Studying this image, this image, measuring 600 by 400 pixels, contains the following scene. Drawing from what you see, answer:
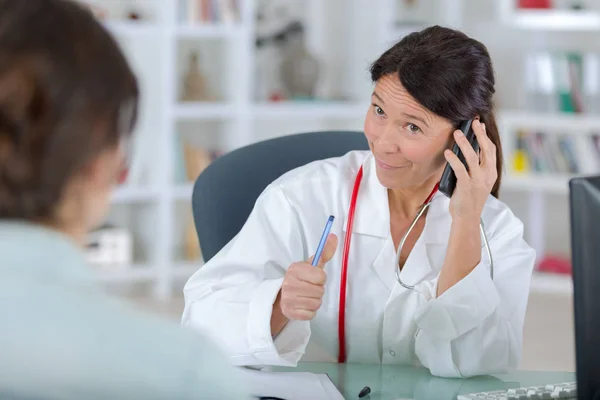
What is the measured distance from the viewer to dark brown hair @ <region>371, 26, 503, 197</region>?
70.5 inches

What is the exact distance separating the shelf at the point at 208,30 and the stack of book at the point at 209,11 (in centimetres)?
4

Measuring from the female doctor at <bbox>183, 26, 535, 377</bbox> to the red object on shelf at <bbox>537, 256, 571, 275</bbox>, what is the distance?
320 cm

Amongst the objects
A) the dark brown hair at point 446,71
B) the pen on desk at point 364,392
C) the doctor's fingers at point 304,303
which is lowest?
the pen on desk at point 364,392

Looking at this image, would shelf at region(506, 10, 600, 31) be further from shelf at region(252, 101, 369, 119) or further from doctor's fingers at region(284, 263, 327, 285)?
doctor's fingers at region(284, 263, 327, 285)

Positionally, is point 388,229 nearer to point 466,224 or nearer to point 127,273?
point 466,224

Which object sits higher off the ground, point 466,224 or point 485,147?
point 485,147

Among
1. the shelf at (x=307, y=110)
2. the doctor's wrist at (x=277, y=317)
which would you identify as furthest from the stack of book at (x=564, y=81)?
the doctor's wrist at (x=277, y=317)

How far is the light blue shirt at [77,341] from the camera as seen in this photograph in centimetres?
70

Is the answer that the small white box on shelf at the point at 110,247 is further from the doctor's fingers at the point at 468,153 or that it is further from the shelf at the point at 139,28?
the doctor's fingers at the point at 468,153

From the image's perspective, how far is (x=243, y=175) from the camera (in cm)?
208

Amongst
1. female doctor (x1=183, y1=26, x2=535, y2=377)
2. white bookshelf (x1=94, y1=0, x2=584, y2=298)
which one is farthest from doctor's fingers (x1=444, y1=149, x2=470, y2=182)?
white bookshelf (x1=94, y1=0, x2=584, y2=298)

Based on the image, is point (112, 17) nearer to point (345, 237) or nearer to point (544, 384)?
point (345, 237)

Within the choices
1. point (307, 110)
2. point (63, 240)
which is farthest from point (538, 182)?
point (63, 240)

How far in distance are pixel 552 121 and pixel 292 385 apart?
12.6ft
